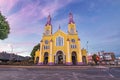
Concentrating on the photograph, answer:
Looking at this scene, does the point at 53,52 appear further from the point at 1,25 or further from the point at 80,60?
the point at 1,25

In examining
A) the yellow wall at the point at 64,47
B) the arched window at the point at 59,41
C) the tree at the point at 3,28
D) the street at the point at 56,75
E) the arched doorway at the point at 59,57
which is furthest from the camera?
the arched window at the point at 59,41

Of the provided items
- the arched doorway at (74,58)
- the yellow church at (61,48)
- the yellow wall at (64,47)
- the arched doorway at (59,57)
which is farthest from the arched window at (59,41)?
the arched doorway at (74,58)

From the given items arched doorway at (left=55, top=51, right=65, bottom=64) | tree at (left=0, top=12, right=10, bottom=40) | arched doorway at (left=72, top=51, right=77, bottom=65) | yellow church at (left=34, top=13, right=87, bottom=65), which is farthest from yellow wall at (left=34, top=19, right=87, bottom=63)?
tree at (left=0, top=12, right=10, bottom=40)

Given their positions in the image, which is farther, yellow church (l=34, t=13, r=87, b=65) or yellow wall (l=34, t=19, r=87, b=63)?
yellow church (l=34, t=13, r=87, b=65)

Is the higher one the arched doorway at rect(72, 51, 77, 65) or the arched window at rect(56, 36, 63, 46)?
the arched window at rect(56, 36, 63, 46)

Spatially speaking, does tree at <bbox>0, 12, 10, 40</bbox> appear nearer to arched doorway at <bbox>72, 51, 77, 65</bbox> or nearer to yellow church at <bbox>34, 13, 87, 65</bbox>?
Result: yellow church at <bbox>34, 13, 87, 65</bbox>

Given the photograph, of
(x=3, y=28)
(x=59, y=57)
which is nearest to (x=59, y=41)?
(x=59, y=57)

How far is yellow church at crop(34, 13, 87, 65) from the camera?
6181 centimetres

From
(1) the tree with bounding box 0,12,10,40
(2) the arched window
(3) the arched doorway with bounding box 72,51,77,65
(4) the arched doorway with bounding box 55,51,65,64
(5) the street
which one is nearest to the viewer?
(5) the street

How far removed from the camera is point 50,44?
6328 centimetres

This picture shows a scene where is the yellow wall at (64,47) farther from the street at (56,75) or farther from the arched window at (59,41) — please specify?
the street at (56,75)

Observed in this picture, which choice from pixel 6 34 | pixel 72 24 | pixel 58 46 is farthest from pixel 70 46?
pixel 6 34

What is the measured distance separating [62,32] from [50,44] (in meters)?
6.96

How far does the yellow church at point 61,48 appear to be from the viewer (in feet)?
203
